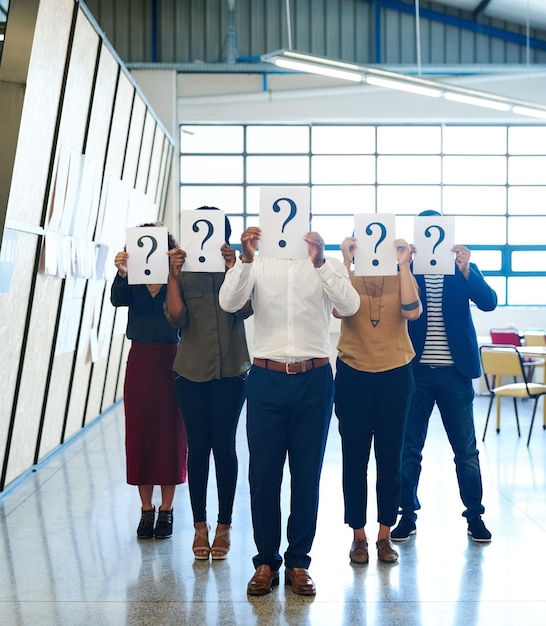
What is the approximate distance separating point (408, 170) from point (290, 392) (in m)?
9.31

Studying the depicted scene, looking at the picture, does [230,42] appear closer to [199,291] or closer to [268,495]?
[199,291]

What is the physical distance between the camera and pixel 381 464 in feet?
11.9

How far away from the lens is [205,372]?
3.59 meters

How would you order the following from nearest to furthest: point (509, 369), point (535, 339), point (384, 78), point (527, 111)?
point (509, 369)
point (384, 78)
point (527, 111)
point (535, 339)

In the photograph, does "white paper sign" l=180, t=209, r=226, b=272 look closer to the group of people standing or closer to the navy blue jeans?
the group of people standing

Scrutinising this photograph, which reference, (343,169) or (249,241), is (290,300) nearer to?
(249,241)

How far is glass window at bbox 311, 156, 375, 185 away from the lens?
12023mm

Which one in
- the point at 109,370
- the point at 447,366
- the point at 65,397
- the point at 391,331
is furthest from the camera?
the point at 109,370

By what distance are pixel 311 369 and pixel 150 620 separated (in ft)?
3.62

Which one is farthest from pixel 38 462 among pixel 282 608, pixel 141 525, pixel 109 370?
pixel 282 608

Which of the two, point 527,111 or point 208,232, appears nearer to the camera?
point 208,232

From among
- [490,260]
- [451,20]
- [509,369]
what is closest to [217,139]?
[451,20]

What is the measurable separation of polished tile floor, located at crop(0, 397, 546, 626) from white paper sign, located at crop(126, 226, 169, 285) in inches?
49.3

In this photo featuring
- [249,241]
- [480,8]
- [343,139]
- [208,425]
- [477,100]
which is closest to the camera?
[249,241]
